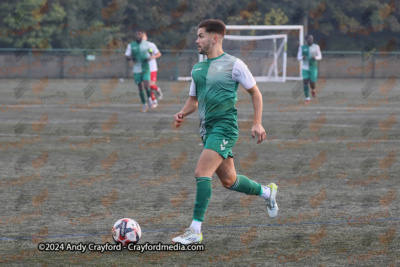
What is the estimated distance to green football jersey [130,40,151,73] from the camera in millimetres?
21672

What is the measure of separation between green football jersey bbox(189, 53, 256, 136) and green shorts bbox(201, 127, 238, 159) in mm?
32

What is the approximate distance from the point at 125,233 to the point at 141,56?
1603 cm

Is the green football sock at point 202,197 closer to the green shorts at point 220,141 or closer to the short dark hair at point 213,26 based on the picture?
the green shorts at point 220,141

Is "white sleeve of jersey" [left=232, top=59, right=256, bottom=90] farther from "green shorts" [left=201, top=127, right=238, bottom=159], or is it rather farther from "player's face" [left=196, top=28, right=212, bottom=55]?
"green shorts" [left=201, top=127, right=238, bottom=159]

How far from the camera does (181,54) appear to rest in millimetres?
46000

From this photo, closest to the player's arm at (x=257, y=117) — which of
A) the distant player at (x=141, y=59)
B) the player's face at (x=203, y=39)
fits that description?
the player's face at (x=203, y=39)

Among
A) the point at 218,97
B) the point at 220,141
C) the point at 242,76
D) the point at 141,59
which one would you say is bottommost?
the point at 141,59

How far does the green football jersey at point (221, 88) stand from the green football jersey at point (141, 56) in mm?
15108

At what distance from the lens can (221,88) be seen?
6.60m

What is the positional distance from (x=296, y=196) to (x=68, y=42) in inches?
1891

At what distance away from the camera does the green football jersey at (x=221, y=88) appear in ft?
21.5

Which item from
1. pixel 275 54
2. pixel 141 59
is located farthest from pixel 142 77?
pixel 275 54

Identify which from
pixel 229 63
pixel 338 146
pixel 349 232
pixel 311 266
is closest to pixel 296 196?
pixel 349 232

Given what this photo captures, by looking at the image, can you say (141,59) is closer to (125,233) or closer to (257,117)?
(257,117)
